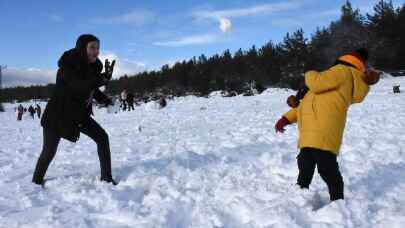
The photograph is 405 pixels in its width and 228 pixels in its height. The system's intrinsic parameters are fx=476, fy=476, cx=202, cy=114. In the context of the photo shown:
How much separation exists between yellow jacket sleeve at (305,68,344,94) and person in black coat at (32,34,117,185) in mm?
2439

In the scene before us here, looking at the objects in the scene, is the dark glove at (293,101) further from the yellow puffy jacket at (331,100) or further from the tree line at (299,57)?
the tree line at (299,57)

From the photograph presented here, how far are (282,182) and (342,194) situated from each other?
112cm

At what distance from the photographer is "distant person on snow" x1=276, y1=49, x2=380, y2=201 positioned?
4664 millimetres

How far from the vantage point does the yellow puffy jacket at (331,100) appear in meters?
4.64

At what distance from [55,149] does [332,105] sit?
133 inches

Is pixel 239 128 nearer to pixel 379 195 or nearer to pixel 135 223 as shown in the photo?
pixel 379 195

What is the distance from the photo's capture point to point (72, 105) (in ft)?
18.7

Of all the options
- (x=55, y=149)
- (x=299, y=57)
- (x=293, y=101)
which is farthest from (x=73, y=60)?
(x=299, y=57)

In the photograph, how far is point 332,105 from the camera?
471cm

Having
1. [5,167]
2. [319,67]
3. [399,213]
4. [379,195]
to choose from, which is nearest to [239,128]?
[5,167]

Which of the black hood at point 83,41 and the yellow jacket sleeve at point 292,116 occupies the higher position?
the black hood at point 83,41

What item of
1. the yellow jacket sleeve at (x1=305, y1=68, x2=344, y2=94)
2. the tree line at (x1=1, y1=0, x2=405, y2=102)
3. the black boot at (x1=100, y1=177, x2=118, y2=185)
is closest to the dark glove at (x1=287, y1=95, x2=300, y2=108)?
the yellow jacket sleeve at (x1=305, y1=68, x2=344, y2=94)

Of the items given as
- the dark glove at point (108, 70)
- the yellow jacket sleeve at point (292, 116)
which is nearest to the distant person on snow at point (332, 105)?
the yellow jacket sleeve at point (292, 116)

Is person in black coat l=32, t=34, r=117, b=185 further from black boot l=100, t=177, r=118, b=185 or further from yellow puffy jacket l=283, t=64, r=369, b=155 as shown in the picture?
yellow puffy jacket l=283, t=64, r=369, b=155
